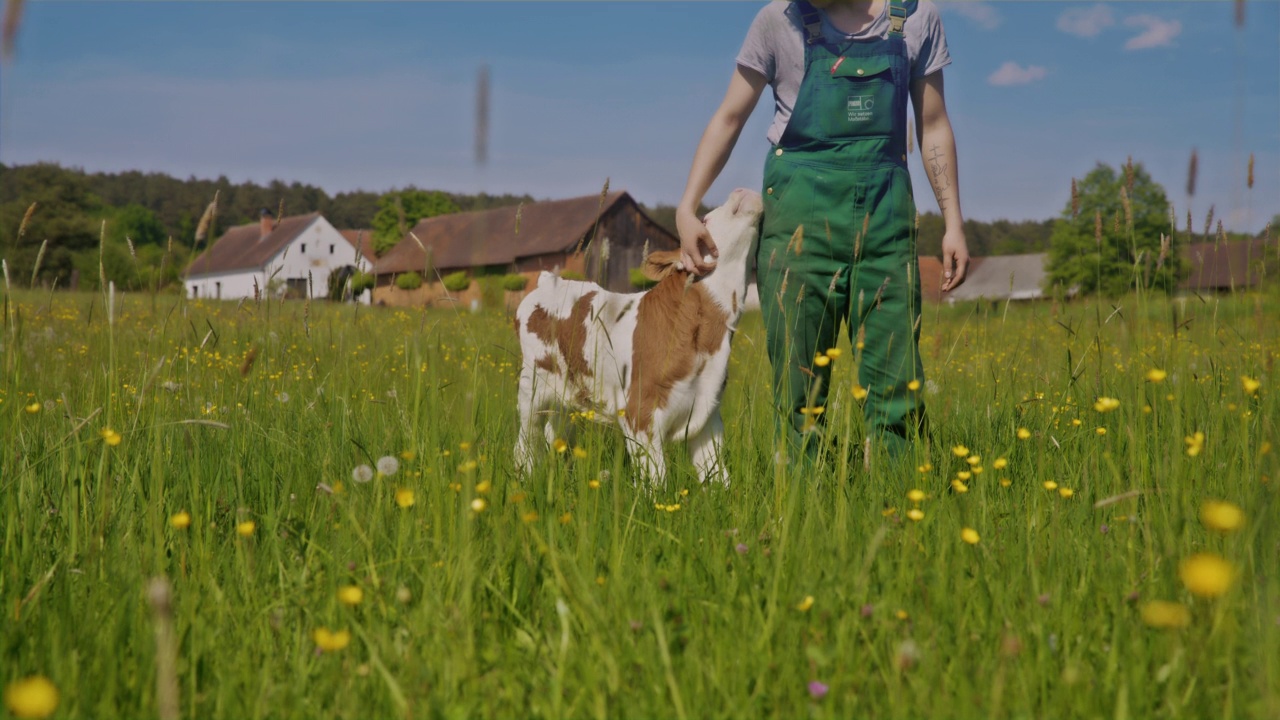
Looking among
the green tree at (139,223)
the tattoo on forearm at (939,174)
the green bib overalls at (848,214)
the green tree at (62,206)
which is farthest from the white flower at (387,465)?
the green tree at (139,223)

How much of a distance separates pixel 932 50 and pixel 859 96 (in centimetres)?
46

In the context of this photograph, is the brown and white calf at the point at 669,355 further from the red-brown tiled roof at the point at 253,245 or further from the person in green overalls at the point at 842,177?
the red-brown tiled roof at the point at 253,245

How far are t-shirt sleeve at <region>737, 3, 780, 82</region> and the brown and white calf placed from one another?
0.57 meters

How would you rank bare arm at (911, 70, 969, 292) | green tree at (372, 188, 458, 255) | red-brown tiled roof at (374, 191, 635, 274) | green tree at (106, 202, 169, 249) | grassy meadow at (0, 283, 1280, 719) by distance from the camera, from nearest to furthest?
grassy meadow at (0, 283, 1280, 719) < bare arm at (911, 70, 969, 292) < red-brown tiled roof at (374, 191, 635, 274) < green tree at (372, 188, 458, 255) < green tree at (106, 202, 169, 249)

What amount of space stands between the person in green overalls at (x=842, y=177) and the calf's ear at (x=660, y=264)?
0.39ft

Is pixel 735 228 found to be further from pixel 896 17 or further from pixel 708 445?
pixel 896 17

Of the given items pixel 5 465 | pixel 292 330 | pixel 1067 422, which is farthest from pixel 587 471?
pixel 292 330

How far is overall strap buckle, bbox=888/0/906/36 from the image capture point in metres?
3.40

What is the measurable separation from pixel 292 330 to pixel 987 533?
6119 mm

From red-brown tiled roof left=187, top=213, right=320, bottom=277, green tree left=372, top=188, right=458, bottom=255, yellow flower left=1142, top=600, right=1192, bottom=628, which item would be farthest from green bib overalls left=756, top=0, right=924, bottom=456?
red-brown tiled roof left=187, top=213, right=320, bottom=277

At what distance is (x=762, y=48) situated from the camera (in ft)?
11.6

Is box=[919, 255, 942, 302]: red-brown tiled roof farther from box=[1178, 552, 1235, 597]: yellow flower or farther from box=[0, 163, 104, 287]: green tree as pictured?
box=[0, 163, 104, 287]: green tree

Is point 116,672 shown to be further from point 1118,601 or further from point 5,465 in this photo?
point 1118,601

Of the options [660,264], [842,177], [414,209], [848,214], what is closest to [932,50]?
[842,177]
